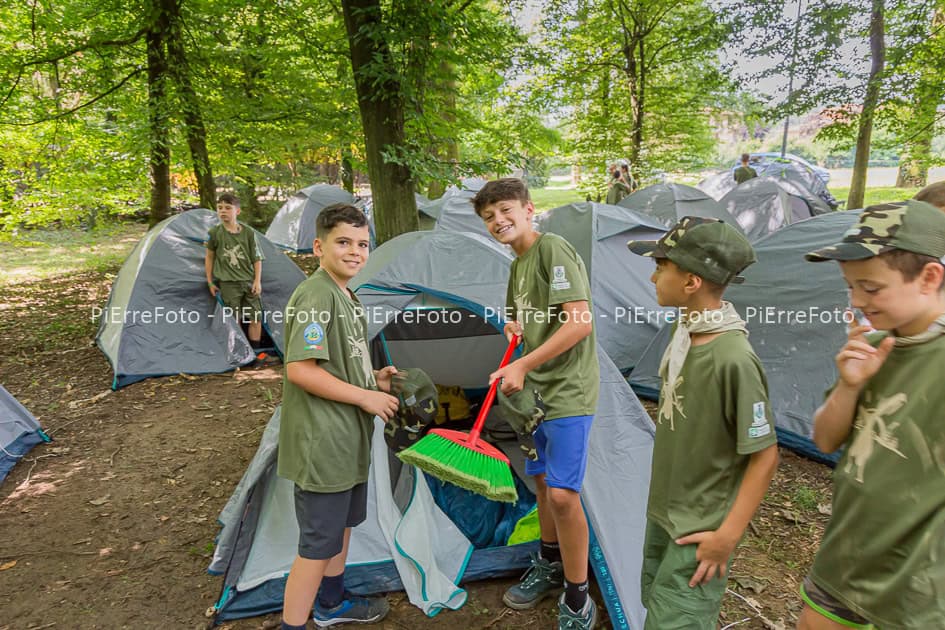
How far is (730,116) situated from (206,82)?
35.1 feet

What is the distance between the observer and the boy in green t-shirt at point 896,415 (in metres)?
1.17

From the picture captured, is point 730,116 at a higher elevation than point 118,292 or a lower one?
higher

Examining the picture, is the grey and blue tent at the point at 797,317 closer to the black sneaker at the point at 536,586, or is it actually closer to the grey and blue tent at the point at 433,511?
Answer: the grey and blue tent at the point at 433,511

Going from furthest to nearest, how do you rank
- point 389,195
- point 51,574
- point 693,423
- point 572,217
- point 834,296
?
point 572,217, point 389,195, point 834,296, point 51,574, point 693,423

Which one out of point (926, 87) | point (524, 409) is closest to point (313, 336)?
point (524, 409)

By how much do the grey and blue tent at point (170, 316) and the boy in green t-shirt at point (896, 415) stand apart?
17.5 ft

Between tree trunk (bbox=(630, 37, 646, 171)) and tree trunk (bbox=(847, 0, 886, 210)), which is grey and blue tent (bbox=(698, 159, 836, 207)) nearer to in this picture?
tree trunk (bbox=(847, 0, 886, 210))

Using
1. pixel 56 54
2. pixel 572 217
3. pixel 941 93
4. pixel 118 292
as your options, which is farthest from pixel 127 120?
pixel 941 93

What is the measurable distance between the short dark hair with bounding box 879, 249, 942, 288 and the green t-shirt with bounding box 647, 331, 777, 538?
1.11ft

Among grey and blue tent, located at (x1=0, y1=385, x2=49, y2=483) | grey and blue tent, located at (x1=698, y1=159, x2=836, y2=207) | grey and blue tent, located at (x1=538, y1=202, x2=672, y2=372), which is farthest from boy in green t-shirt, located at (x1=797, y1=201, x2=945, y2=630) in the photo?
grey and blue tent, located at (x1=698, y1=159, x2=836, y2=207)

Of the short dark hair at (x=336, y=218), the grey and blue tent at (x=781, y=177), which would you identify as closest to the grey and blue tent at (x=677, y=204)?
the grey and blue tent at (x=781, y=177)

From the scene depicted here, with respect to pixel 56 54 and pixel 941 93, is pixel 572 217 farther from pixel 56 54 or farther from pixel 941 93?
pixel 56 54

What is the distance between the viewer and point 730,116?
1232 cm

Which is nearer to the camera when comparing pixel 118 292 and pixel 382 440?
pixel 382 440
